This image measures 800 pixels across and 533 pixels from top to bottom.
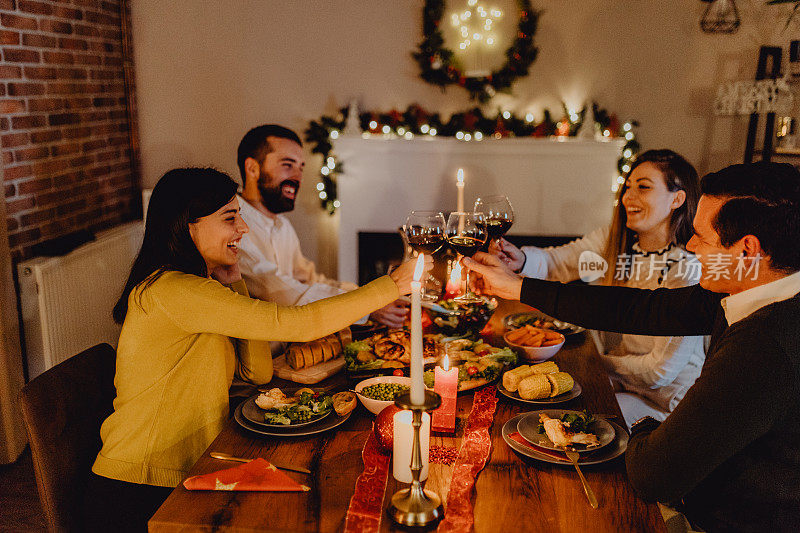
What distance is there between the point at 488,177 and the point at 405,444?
3.04 m

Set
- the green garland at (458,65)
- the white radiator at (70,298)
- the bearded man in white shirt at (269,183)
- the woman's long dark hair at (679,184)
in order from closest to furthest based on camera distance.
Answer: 1. the woman's long dark hair at (679,184)
2. the bearded man in white shirt at (269,183)
3. the white radiator at (70,298)
4. the green garland at (458,65)

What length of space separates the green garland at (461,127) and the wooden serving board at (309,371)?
2.45 m

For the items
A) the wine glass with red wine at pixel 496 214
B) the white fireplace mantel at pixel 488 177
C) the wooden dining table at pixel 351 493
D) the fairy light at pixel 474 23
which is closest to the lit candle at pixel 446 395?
the wooden dining table at pixel 351 493

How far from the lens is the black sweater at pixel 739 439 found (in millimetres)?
1128

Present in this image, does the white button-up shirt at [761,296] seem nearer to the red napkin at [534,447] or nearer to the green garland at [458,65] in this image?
the red napkin at [534,447]

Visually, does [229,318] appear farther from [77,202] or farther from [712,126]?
[712,126]

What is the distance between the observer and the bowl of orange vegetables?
1.85 meters

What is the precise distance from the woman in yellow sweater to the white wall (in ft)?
8.89

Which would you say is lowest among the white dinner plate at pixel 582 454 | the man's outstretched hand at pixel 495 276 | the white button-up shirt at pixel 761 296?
the white dinner plate at pixel 582 454

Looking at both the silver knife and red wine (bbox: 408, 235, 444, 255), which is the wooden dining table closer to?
the silver knife

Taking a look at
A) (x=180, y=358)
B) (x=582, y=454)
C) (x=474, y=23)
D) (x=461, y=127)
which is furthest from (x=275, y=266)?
(x=474, y=23)

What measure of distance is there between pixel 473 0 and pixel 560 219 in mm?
1453

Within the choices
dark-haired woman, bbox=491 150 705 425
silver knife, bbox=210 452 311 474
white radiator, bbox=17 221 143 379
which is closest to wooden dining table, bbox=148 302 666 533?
silver knife, bbox=210 452 311 474

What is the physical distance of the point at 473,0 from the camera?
3951 millimetres
